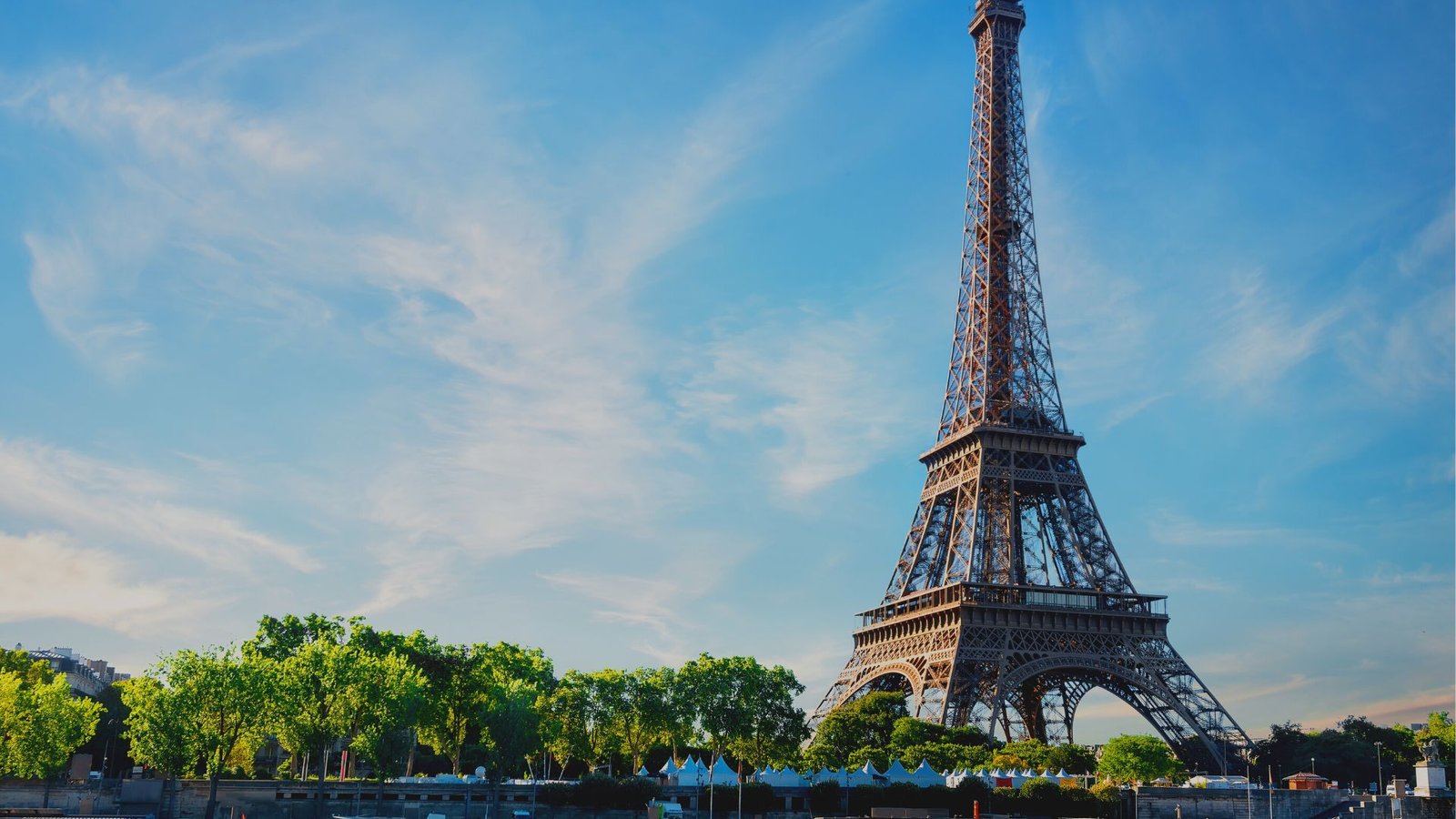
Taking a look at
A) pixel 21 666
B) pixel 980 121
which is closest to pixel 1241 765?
pixel 980 121

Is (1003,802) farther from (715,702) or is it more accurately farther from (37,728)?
(37,728)

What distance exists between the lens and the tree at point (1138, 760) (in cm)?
8856

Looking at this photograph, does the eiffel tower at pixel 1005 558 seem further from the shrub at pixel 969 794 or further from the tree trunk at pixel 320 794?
the tree trunk at pixel 320 794

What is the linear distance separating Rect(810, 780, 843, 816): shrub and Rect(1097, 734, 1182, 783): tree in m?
24.9

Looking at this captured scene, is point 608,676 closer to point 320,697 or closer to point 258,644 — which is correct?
point 320,697

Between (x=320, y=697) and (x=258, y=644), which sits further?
(x=258, y=644)

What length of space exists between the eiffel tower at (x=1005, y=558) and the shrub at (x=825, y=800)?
788 inches

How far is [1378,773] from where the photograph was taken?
109312 mm

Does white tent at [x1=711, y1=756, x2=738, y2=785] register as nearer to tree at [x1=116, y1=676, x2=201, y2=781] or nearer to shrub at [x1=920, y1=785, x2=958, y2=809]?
shrub at [x1=920, y1=785, x2=958, y2=809]

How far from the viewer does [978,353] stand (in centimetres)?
11494

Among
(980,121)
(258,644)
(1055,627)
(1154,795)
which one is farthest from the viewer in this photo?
(980,121)

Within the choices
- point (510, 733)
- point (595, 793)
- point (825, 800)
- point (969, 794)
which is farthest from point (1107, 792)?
point (510, 733)

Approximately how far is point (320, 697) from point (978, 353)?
6635cm

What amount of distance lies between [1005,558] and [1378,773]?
1546 inches
